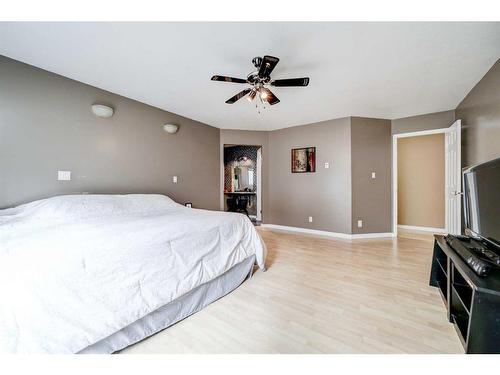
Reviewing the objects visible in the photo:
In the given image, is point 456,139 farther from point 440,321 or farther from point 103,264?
point 103,264

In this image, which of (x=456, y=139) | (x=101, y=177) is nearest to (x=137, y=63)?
(x=101, y=177)

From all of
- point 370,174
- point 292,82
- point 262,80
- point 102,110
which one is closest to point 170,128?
point 102,110

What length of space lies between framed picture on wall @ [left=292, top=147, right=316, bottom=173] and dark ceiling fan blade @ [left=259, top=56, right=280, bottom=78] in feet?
8.93

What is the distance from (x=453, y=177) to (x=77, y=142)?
17.2 feet

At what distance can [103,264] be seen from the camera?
47.0 inches

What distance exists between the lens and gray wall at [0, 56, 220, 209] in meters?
2.06

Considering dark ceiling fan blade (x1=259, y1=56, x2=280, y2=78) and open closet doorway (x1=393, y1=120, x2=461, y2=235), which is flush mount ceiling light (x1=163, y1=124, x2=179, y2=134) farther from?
open closet doorway (x1=393, y1=120, x2=461, y2=235)

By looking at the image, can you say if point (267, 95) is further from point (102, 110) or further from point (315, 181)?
point (315, 181)

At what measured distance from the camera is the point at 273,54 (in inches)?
78.0

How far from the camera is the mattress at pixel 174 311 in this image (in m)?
1.22

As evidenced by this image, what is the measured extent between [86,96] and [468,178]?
13.3 feet

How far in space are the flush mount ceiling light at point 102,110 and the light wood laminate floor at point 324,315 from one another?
2592mm

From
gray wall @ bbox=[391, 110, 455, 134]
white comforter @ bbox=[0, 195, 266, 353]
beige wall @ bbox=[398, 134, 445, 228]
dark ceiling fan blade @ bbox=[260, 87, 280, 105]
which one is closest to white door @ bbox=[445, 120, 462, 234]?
gray wall @ bbox=[391, 110, 455, 134]
